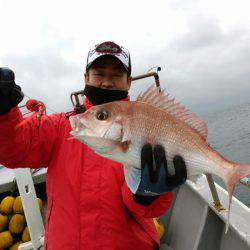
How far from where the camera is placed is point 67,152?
2.72m

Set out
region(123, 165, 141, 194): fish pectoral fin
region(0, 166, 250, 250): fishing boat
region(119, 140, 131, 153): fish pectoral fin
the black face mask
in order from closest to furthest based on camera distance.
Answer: region(119, 140, 131, 153): fish pectoral fin
region(123, 165, 141, 194): fish pectoral fin
the black face mask
region(0, 166, 250, 250): fishing boat

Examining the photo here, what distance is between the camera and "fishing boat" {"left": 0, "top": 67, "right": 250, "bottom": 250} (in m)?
3.69

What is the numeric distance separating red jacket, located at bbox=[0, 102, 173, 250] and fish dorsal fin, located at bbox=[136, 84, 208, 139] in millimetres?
735

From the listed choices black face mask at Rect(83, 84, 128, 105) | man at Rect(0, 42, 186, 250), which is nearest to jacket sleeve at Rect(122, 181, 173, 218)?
man at Rect(0, 42, 186, 250)

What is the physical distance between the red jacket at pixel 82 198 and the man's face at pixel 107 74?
632 mm

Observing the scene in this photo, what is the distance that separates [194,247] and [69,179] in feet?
7.81

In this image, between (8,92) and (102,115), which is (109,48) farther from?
(8,92)

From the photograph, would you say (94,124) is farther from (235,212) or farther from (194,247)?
(194,247)

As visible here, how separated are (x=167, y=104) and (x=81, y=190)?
3.45 feet

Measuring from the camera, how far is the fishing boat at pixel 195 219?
3693mm

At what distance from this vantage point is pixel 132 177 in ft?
7.23

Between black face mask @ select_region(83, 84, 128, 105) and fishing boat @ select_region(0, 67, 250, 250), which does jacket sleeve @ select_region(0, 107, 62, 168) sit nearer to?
black face mask @ select_region(83, 84, 128, 105)

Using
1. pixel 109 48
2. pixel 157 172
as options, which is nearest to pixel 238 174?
pixel 157 172

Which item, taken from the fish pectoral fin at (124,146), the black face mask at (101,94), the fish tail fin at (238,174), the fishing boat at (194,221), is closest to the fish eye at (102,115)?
the fish pectoral fin at (124,146)
